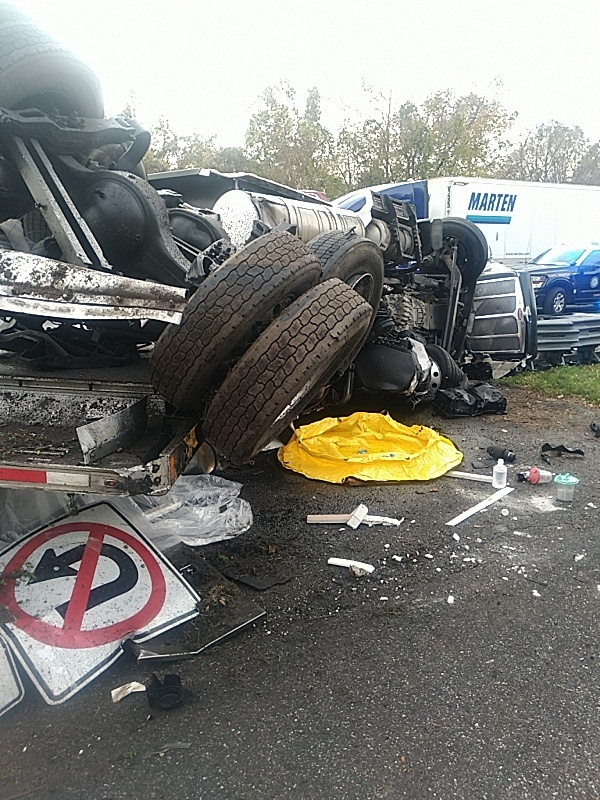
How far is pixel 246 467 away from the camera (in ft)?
15.0

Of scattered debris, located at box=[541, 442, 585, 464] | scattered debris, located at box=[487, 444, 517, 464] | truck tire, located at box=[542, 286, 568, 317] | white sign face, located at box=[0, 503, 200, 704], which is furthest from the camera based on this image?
truck tire, located at box=[542, 286, 568, 317]

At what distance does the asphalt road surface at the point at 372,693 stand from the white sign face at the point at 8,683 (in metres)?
0.05

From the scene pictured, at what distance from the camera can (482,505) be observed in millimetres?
3869

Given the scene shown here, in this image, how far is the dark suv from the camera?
35.4 ft

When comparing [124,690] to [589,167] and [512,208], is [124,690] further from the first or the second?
[589,167]

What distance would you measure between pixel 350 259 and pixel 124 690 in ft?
8.04

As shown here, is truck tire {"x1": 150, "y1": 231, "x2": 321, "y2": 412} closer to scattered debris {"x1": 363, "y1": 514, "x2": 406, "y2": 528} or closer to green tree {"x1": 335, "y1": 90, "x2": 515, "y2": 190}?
scattered debris {"x1": 363, "y1": 514, "x2": 406, "y2": 528}

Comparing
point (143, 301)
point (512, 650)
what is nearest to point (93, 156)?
point (143, 301)

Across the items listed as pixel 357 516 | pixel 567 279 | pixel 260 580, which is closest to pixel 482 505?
pixel 357 516

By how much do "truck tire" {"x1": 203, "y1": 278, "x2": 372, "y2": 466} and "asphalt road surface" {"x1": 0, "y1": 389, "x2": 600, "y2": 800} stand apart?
0.75 m

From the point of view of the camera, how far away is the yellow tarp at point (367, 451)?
4.30 m

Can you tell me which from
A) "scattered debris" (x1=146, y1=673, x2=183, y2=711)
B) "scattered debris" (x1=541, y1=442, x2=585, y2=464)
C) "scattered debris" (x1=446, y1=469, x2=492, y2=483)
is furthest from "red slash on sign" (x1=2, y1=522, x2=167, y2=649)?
"scattered debris" (x1=541, y1=442, x2=585, y2=464)

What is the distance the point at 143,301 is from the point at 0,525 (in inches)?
49.2

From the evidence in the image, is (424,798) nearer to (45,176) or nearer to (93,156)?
(45,176)
